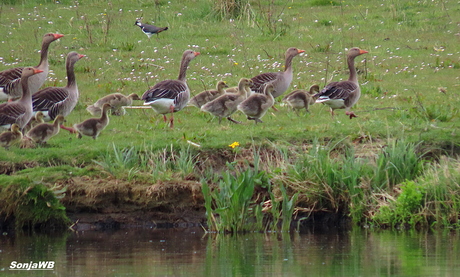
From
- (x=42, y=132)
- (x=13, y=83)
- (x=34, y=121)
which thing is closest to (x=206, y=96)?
(x=34, y=121)

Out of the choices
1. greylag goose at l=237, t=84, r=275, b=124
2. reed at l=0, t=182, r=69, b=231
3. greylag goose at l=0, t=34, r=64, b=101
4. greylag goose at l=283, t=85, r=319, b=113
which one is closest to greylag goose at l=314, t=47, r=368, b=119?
greylag goose at l=283, t=85, r=319, b=113

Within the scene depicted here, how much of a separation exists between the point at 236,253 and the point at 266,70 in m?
10.5

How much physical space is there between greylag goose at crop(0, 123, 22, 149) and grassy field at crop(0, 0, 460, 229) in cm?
16

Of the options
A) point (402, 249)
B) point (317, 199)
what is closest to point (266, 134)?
point (317, 199)

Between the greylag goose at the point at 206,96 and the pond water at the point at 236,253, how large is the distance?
4822 millimetres

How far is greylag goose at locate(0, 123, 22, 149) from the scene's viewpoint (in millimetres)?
13127

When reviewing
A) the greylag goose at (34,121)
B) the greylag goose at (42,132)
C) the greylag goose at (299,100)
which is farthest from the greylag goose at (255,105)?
the greylag goose at (34,121)

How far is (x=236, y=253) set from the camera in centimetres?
1017

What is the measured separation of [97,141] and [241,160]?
268 centimetres

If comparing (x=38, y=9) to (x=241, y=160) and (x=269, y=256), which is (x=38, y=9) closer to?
(x=241, y=160)

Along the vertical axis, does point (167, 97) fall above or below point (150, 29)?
below

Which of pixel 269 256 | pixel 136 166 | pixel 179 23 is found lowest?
pixel 269 256

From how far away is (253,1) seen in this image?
2619 centimetres

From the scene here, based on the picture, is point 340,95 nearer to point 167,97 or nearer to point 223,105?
point 223,105
